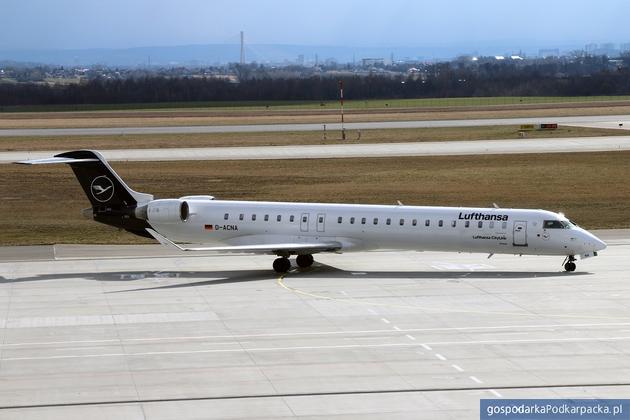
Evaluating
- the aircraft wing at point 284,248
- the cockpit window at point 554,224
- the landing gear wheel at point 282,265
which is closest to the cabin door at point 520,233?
the cockpit window at point 554,224

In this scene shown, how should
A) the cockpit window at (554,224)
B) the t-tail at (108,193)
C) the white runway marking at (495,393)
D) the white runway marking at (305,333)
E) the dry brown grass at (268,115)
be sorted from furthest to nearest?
1. the dry brown grass at (268,115)
2. the t-tail at (108,193)
3. the cockpit window at (554,224)
4. the white runway marking at (305,333)
5. the white runway marking at (495,393)

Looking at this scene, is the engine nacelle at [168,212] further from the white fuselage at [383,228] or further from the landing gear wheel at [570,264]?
the landing gear wheel at [570,264]

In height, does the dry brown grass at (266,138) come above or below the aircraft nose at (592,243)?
below

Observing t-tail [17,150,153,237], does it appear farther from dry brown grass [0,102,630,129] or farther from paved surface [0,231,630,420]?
dry brown grass [0,102,630,129]

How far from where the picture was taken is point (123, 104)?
604 ft

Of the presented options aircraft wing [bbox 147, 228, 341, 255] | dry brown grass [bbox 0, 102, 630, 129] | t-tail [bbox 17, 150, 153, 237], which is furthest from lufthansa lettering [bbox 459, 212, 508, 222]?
dry brown grass [bbox 0, 102, 630, 129]

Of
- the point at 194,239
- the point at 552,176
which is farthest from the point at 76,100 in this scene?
the point at 194,239

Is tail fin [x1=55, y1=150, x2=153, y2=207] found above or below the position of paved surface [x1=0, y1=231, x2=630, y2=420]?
above

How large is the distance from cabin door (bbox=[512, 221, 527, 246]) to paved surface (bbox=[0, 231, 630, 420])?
4.19ft

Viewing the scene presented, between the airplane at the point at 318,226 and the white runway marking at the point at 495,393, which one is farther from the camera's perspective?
the airplane at the point at 318,226

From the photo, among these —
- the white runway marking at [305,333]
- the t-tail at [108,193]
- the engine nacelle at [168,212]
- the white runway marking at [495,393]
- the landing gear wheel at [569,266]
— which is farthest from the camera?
the t-tail at [108,193]

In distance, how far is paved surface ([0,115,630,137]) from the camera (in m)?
112

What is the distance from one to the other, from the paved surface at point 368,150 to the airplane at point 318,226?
137 feet

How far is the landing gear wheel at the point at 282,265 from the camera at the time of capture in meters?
41.3
